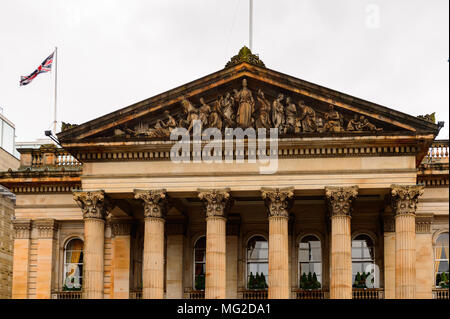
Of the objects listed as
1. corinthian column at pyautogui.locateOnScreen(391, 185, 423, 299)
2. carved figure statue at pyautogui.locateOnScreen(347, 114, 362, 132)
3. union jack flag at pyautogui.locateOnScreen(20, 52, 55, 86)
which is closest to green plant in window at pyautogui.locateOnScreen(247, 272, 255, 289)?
corinthian column at pyautogui.locateOnScreen(391, 185, 423, 299)

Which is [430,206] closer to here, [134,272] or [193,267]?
[193,267]

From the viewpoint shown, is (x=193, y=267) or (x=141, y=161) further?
(x=193, y=267)

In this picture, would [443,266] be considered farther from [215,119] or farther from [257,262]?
[215,119]

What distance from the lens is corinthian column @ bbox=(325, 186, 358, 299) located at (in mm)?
41719

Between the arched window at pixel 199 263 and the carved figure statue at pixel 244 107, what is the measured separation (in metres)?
8.73

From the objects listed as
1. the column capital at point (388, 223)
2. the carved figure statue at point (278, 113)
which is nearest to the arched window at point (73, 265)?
the carved figure statue at point (278, 113)

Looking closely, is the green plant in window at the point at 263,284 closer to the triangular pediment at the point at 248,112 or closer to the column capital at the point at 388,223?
the column capital at the point at 388,223

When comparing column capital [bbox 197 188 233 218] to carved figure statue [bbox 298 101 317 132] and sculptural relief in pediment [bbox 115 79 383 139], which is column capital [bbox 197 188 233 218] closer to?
sculptural relief in pediment [bbox 115 79 383 139]

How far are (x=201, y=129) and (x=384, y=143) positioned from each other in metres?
8.62

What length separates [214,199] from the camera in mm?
43000

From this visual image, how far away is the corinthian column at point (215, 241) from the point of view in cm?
4234
